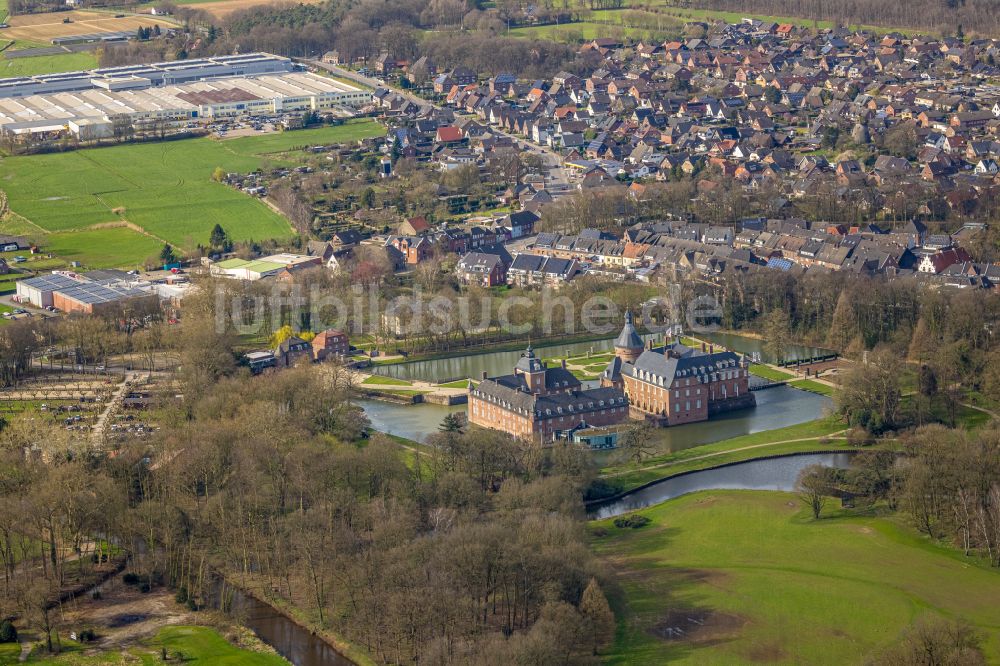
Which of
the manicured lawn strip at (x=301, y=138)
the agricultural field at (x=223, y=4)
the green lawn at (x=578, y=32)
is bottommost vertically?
the manicured lawn strip at (x=301, y=138)

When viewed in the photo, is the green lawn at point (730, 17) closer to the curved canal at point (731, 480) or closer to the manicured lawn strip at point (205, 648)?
the curved canal at point (731, 480)

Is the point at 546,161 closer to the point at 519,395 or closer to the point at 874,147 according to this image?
the point at 874,147

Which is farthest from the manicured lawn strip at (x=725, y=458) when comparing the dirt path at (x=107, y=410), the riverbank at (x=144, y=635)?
the dirt path at (x=107, y=410)

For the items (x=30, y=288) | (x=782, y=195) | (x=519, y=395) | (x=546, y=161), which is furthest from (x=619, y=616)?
(x=546, y=161)

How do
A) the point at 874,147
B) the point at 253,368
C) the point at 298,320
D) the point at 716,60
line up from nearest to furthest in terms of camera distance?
the point at 253,368 < the point at 298,320 < the point at 874,147 < the point at 716,60

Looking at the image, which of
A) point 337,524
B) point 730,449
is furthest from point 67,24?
→ point 337,524

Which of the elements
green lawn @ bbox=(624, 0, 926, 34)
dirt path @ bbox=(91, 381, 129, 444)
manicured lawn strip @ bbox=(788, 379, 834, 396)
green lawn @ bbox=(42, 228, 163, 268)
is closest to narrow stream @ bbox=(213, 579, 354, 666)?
dirt path @ bbox=(91, 381, 129, 444)
